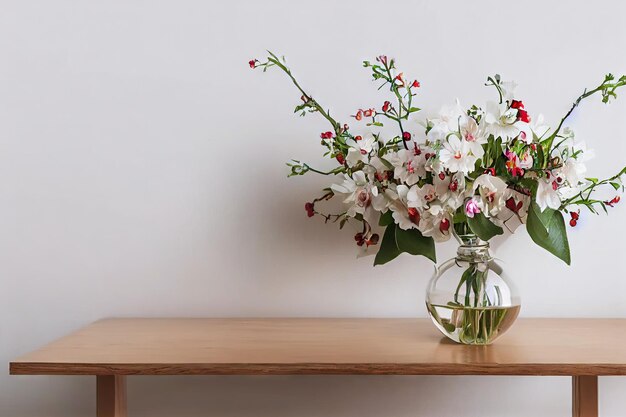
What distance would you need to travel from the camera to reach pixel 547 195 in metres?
1.19

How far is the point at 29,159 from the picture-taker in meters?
1.54

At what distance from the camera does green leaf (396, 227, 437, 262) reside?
128cm

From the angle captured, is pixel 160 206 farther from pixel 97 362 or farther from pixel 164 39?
pixel 97 362

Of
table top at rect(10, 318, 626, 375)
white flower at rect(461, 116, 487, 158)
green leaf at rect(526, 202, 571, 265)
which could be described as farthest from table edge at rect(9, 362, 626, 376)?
white flower at rect(461, 116, 487, 158)

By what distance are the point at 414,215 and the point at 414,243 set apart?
Answer: 0.21ft

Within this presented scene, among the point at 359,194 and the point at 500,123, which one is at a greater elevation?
the point at 500,123

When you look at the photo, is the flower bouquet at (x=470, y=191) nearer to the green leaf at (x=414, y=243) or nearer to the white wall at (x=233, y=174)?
the green leaf at (x=414, y=243)

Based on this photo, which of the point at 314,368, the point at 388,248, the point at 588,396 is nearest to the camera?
the point at 314,368

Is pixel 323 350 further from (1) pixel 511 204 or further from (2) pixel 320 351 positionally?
(1) pixel 511 204

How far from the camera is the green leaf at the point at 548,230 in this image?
1232 mm

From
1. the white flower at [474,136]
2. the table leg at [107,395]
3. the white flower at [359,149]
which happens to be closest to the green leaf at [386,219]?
the white flower at [359,149]

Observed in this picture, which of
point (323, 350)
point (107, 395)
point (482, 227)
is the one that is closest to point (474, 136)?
point (482, 227)

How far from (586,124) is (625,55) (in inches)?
6.6

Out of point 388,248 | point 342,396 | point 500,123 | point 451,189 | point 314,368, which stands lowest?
point 342,396
